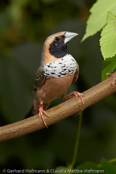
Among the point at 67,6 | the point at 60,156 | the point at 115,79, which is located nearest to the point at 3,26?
the point at 67,6

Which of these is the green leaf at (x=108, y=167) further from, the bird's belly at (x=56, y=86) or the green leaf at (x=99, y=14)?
the green leaf at (x=99, y=14)

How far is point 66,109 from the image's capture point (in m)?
1.33

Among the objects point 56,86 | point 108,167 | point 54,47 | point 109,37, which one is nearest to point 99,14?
point 109,37

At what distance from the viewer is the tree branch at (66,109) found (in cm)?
129

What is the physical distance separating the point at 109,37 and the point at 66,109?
0.42m

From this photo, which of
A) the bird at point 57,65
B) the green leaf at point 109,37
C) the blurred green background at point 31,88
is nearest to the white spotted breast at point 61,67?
the bird at point 57,65

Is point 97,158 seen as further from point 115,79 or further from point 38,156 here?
point 115,79

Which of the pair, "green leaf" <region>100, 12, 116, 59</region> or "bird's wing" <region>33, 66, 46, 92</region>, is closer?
"green leaf" <region>100, 12, 116, 59</region>

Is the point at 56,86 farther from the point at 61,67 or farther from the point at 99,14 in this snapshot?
the point at 99,14

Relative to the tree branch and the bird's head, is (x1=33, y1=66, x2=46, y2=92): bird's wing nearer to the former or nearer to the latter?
the bird's head

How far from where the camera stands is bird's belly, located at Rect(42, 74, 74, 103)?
1485mm

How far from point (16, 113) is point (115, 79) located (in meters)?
1.08

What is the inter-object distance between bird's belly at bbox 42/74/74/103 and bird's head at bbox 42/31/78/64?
11cm

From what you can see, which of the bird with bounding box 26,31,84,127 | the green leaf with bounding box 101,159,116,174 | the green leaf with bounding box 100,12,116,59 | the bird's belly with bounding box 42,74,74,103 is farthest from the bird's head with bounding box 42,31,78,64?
the green leaf with bounding box 101,159,116,174
